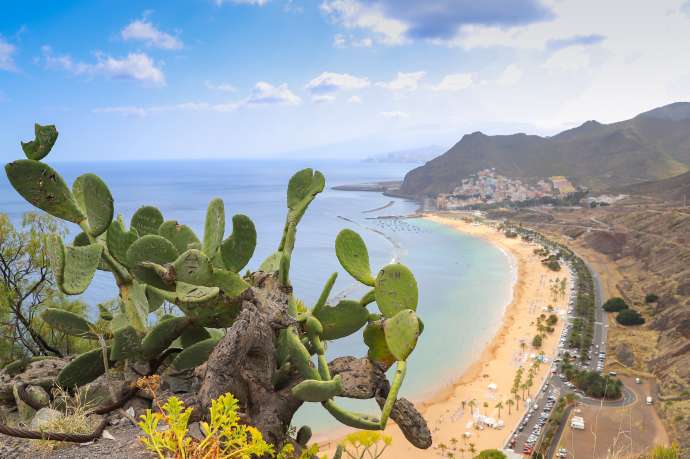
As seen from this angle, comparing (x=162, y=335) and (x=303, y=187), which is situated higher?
(x=303, y=187)

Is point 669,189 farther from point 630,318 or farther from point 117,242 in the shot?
point 117,242

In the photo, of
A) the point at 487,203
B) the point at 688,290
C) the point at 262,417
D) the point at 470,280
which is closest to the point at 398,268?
the point at 262,417

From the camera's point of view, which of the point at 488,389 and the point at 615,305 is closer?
the point at 488,389

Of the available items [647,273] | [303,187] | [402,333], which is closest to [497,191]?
[647,273]

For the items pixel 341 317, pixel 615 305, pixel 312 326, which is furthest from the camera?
pixel 615 305

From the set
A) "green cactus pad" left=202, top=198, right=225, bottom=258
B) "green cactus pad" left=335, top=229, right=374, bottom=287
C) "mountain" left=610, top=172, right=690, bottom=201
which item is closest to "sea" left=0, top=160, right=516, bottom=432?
"green cactus pad" left=335, top=229, right=374, bottom=287

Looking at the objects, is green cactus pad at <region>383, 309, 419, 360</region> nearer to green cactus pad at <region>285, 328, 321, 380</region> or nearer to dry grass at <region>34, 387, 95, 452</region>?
green cactus pad at <region>285, 328, 321, 380</region>
